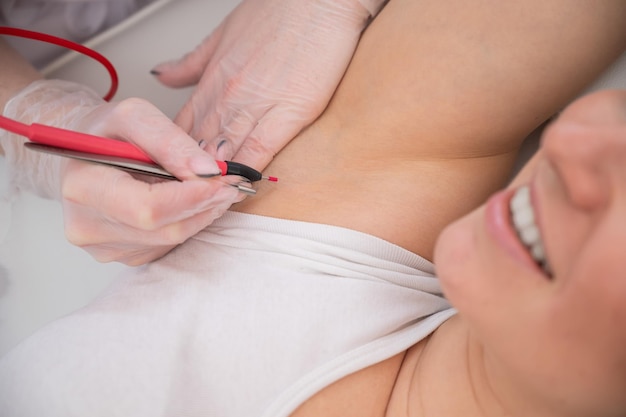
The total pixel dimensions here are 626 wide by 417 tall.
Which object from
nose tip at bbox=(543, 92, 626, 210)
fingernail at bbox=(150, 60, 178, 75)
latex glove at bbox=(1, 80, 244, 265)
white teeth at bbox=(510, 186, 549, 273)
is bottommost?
latex glove at bbox=(1, 80, 244, 265)

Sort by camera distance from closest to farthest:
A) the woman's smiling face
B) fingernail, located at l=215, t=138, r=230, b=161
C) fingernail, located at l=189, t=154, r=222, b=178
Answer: the woman's smiling face < fingernail, located at l=189, t=154, r=222, b=178 < fingernail, located at l=215, t=138, r=230, b=161

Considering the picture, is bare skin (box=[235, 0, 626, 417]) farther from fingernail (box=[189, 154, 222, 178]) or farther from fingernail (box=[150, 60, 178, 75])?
fingernail (box=[150, 60, 178, 75])

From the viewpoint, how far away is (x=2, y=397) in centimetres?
69

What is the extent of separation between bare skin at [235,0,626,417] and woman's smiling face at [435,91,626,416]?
18cm

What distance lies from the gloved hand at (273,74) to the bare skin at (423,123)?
0.10 ft

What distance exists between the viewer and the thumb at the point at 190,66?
97cm

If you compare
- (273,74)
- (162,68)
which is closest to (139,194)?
(273,74)

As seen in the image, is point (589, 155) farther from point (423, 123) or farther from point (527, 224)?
point (423, 123)

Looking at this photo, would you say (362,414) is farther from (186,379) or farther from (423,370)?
(186,379)

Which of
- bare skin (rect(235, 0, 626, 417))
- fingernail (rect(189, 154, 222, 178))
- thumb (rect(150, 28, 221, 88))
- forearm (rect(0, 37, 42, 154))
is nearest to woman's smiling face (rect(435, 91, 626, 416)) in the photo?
bare skin (rect(235, 0, 626, 417))

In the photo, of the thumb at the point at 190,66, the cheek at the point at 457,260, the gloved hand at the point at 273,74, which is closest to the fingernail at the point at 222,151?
the gloved hand at the point at 273,74

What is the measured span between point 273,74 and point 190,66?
0.21 m

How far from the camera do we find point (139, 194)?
0.67 metres

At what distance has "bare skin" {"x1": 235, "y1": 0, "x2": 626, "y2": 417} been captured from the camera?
0.72 metres
